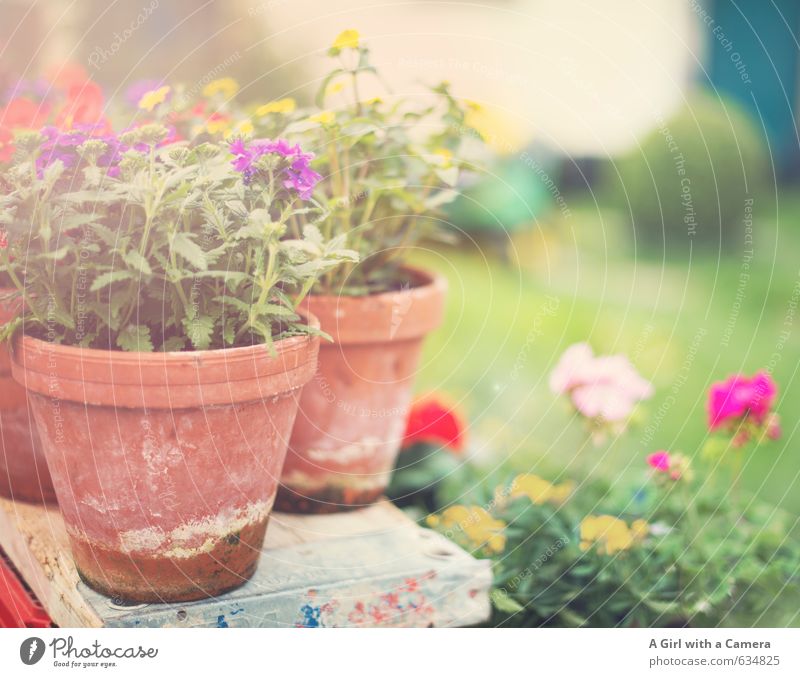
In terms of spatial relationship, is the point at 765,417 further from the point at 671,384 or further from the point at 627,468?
the point at 671,384

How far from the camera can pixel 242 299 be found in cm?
112

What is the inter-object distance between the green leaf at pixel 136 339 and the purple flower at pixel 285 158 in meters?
0.22

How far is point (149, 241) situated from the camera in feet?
3.62

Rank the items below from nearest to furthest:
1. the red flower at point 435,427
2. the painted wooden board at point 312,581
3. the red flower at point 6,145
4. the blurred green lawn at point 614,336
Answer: the painted wooden board at point 312,581
the red flower at point 6,145
the red flower at point 435,427
the blurred green lawn at point 614,336

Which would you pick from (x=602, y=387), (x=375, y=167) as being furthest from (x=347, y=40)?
(x=602, y=387)

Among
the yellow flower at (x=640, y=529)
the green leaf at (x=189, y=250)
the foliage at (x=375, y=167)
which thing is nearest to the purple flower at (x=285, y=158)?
the green leaf at (x=189, y=250)

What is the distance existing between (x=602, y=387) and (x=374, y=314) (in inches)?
17.4

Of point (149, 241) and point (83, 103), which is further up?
point (83, 103)

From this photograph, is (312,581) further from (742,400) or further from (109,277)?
(742,400)

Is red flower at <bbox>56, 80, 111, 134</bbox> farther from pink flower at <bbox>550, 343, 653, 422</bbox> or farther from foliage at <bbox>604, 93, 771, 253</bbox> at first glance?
foliage at <bbox>604, 93, 771, 253</bbox>

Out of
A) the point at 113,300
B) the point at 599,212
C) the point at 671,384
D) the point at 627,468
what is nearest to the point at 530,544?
the point at 627,468

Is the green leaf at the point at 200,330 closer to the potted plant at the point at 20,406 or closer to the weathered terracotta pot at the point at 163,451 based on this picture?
the weathered terracotta pot at the point at 163,451

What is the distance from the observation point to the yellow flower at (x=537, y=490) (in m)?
1.47
